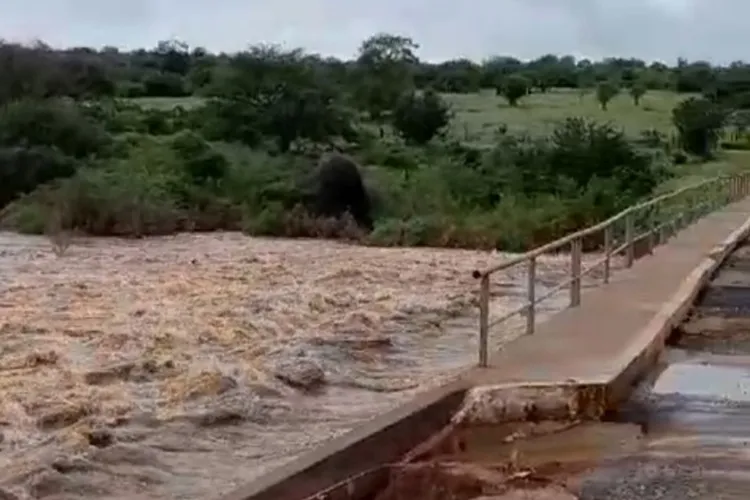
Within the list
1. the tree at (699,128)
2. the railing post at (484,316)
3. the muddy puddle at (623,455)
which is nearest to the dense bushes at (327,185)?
the tree at (699,128)

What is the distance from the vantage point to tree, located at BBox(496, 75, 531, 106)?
95375 mm

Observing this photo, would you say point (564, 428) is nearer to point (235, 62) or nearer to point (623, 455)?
point (623, 455)

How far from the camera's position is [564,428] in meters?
11.7

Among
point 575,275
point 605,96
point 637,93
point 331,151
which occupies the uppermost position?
point 637,93

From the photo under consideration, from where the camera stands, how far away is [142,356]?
16.9 metres

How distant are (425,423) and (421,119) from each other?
59.4 meters

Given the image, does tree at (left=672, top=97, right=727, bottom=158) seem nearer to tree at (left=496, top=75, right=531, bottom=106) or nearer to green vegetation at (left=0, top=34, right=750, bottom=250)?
green vegetation at (left=0, top=34, right=750, bottom=250)

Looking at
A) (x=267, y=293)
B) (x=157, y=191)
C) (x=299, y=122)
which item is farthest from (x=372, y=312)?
→ (x=299, y=122)

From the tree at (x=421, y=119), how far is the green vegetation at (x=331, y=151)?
0.33 feet

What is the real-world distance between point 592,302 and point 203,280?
938cm

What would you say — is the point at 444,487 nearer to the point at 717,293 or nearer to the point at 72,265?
the point at 717,293

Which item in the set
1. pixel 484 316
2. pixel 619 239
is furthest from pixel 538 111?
pixel 484 316

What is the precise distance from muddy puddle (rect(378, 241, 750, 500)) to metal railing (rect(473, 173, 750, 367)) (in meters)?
1.46

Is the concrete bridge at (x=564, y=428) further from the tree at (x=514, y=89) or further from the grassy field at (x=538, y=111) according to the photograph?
the tree at (x=514, y=89)
